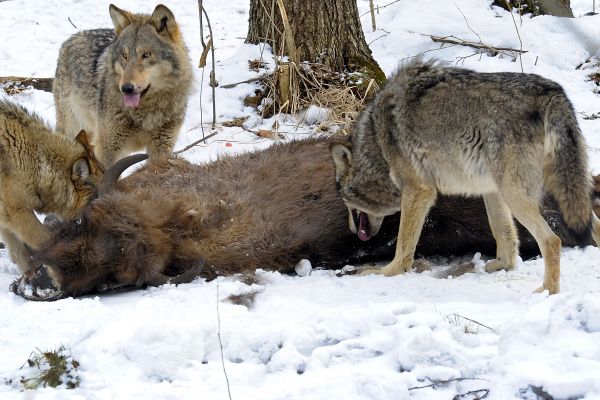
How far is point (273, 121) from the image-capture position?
30.9ft

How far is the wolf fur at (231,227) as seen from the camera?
5168 millimetres

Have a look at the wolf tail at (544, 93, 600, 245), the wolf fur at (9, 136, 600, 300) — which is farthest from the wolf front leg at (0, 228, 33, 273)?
the wolf tail at (544, 93, 600, 245)

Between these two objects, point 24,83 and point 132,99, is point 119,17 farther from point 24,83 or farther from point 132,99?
point 24,83

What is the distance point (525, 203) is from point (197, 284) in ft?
7.27

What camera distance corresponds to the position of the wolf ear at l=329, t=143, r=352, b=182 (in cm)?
609

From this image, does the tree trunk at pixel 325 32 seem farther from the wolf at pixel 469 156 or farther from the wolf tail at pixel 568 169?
the wolf tail at pixel 568 169

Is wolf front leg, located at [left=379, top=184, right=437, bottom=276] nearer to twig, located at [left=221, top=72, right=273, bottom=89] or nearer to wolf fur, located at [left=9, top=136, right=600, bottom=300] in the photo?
wolf fur, located at [left=9, top=136, right=600, bottom=300]

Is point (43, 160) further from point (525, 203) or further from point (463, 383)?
point (463, 383)

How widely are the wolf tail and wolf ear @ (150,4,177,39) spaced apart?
15.3 ft

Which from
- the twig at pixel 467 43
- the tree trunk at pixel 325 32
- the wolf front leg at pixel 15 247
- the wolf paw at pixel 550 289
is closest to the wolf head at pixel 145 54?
the tree trunk at pixel 325 32

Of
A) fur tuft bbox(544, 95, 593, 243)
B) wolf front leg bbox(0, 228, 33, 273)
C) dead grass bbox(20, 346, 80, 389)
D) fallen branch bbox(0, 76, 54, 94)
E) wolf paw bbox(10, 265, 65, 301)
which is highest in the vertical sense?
fur tuft bbox(544, 95, 593, 243)

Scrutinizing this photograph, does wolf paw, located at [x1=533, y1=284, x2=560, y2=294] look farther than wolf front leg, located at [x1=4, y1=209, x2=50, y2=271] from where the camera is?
No

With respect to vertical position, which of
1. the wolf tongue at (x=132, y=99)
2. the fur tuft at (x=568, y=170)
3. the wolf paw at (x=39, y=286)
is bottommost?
the wolf paw at (x=39, y=286)

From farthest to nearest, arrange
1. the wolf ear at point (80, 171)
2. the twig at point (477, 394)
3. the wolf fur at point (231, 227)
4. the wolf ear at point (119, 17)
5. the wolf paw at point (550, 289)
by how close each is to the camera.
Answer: the wolf ear at point (119, 17) → the wolf ear at point (80, 171) → the wolf fur at point (231, 227) → the wolf paw at point (550, 289) → the twig at point (477, 394)
